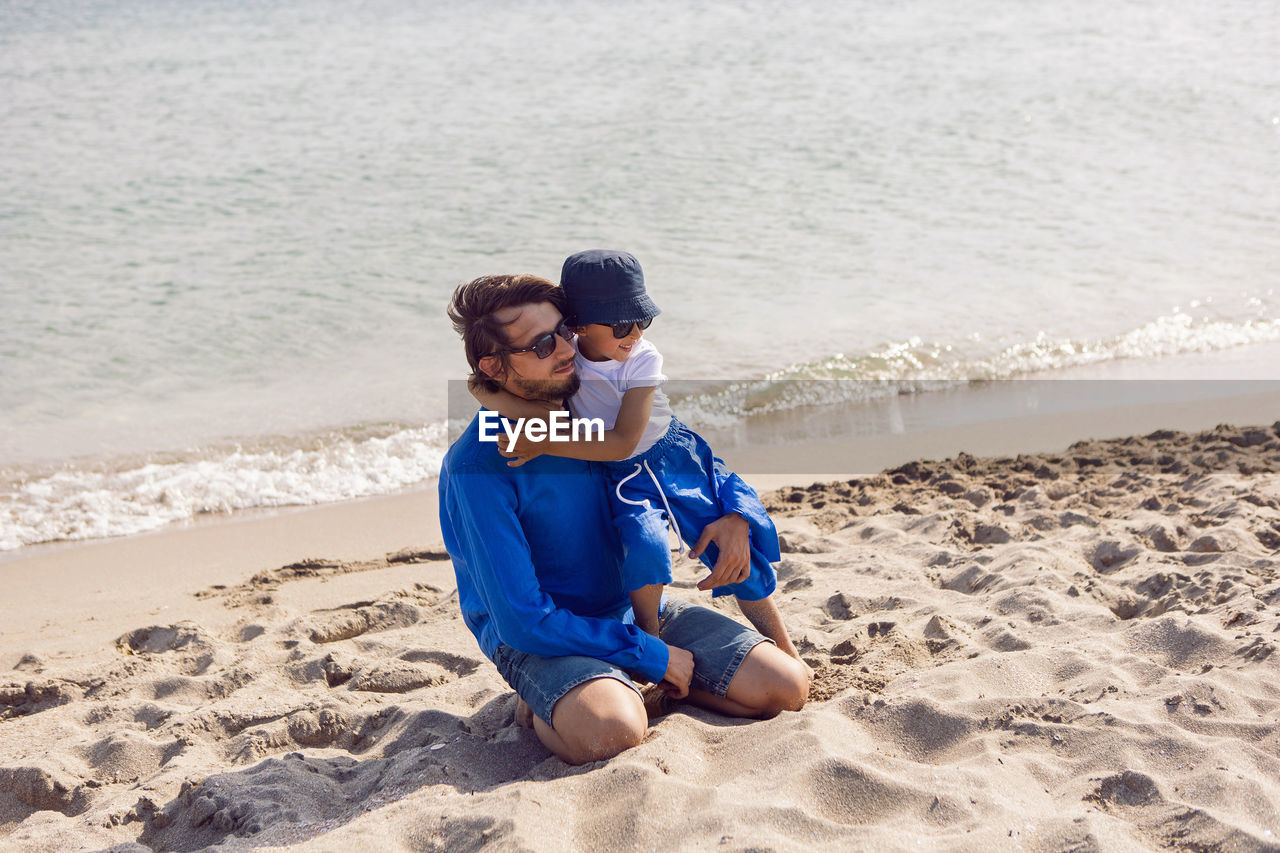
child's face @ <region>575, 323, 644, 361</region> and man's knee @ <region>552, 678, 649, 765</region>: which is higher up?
child's face @ <region>575, 323, 644, 361</region>

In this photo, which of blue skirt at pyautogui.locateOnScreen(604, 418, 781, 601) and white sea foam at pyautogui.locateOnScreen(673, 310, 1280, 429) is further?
white sea foam at pyautogui.locateOnScreen(673, 310, 1280, 429)

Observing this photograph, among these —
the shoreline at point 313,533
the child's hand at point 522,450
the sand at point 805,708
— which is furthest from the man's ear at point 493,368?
the shoreline at point 313,533

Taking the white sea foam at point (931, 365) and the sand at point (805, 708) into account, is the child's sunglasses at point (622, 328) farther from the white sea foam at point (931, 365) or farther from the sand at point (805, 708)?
the white sea foam at point (931, 365)

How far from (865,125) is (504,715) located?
12.2m

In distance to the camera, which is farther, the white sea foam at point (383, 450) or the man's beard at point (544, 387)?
the white sea foam at point (383, 450)

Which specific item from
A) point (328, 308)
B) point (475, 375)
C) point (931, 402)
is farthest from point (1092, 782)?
point (328, 308)

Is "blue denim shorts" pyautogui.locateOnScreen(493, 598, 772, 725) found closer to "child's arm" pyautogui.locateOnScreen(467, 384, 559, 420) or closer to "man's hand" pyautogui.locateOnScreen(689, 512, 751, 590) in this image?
"man's hand" pyautogui.locateOnScreen(689, 512, 751, 590)

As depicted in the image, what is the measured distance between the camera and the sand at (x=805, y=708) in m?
2.19

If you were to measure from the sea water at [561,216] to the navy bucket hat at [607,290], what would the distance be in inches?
136

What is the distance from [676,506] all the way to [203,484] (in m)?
3.72

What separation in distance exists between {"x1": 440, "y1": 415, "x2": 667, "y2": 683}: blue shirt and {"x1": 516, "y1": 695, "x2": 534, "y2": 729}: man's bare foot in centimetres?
17

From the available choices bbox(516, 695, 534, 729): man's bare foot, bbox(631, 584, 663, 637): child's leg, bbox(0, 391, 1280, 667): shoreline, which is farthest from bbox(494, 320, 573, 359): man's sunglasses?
bbox(0, 391, 1280, 667): shoreline

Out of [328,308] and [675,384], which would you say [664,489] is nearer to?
[675,384]

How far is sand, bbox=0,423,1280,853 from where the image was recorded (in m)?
2.19
